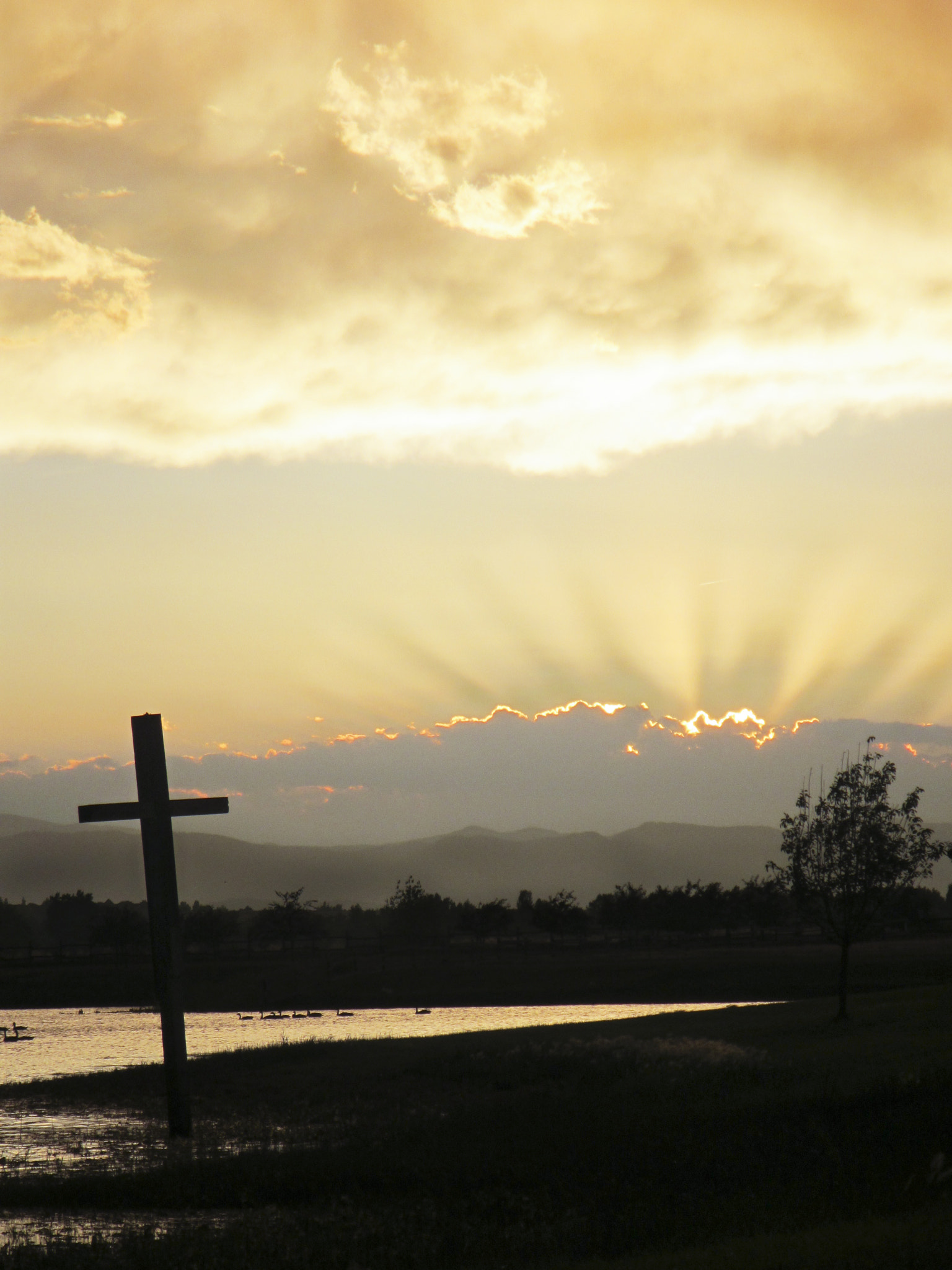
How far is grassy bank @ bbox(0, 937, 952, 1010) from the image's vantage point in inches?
2719

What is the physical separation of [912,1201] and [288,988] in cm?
7738

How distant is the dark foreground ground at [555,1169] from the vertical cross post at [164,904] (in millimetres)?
1073

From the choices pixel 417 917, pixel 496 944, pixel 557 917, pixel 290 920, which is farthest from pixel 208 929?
pixel 557 917

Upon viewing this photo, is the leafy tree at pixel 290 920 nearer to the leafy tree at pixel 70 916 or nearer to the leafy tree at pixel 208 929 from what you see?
the leafy tree at pixel 208 929

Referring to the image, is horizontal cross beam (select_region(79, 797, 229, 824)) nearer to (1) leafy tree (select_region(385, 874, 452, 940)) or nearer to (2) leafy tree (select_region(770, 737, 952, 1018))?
(2) leafy tree (select_region(770, 737, 952, 1018))

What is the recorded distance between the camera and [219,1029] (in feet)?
201

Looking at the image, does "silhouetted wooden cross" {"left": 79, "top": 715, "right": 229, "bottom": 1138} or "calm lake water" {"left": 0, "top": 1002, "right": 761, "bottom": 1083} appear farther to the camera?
"calm lake water" {"left": 0, "top": 1002, "right": 761, "bottom": 1083}

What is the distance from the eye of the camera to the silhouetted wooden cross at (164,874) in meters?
20.2

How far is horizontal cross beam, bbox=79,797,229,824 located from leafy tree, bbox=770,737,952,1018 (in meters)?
26.7

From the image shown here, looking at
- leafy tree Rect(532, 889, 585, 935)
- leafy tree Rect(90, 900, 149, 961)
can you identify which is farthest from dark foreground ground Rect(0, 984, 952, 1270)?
leafy tree Rect(90, 900, 149, 961)

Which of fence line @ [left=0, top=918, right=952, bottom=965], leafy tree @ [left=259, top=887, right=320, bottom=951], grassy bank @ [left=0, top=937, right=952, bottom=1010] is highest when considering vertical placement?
leafy tree @ [left=259, top=887, right=320, bottom=951]

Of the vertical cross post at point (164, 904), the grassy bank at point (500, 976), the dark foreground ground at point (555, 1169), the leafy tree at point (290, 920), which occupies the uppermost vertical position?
the vertical cross post at point (164, 904)

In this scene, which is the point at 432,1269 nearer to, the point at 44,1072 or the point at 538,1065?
the point at 538,1065

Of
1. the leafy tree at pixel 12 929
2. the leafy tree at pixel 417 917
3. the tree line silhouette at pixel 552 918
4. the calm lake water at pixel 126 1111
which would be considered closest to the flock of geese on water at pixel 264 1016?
the calm lake water at pixel 126 1111
